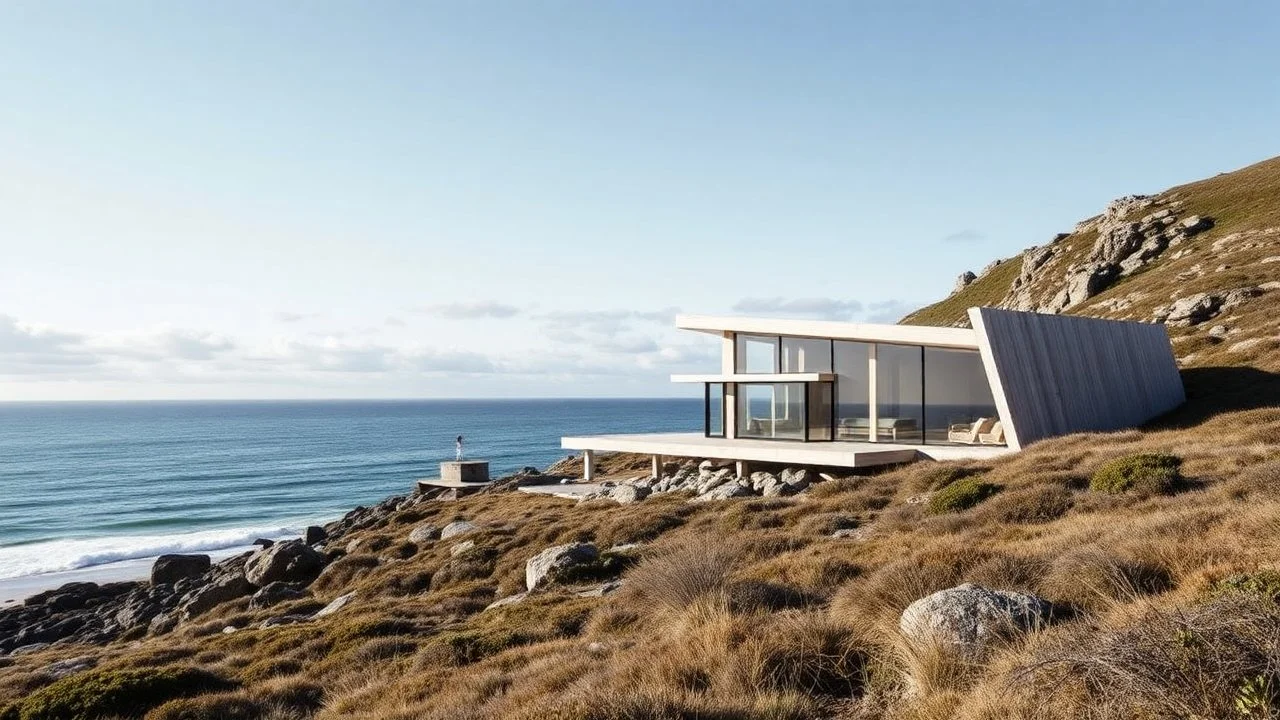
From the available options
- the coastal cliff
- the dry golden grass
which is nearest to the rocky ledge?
the coastal cliff

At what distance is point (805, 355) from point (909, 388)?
311cm

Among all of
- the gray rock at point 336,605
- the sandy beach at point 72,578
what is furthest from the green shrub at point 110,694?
the sandy beach at point 72,578

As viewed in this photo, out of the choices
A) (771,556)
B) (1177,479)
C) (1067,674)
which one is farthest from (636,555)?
(1067,674)

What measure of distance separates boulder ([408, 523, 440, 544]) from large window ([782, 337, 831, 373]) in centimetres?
1078

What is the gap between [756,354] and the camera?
26.4m

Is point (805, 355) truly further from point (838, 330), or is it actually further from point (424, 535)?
point (424, 535)

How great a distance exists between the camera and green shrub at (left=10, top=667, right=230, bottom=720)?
9250 millimetres

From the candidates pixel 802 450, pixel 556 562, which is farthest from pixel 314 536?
pixel 556 562

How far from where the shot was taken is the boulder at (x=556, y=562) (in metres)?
15.4

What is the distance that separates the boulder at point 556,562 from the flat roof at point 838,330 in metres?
9.96

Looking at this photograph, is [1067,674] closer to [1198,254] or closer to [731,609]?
[731,609]

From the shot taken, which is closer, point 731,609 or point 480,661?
point 731,609

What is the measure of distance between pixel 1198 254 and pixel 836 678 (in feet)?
175

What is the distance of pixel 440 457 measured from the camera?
83.2 m
